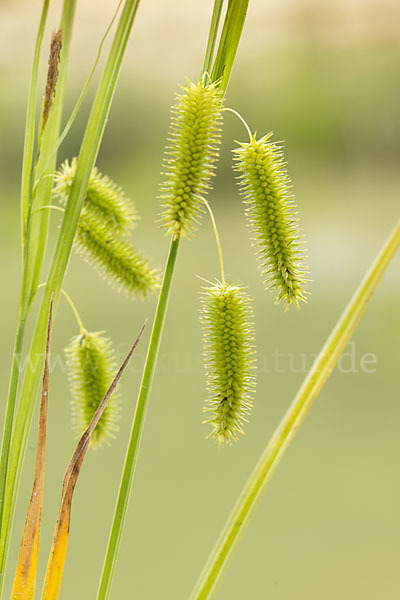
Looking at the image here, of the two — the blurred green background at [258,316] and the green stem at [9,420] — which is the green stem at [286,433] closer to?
the green stem at [9,420]

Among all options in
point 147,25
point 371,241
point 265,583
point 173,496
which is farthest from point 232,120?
point 265,583

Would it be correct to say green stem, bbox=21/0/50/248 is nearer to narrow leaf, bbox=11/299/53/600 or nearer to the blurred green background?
narrow leaf, bbox=11/299/53/600

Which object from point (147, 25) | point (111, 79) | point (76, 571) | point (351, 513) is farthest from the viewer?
point (147, 25)

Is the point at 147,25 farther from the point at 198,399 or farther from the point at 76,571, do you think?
the point at 76,571

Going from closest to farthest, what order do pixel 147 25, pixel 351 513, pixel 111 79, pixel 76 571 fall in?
1. pixel 111 79
2. pixel 76 571
3. pixel 351 513
4. pixel 147 25

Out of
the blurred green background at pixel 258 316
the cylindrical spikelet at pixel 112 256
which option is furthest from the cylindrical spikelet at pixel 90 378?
the blurred green background at pixel 258 316

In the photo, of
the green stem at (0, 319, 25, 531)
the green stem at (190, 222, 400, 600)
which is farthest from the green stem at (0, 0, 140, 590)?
the green stem at (190, 222, 400, 600)
